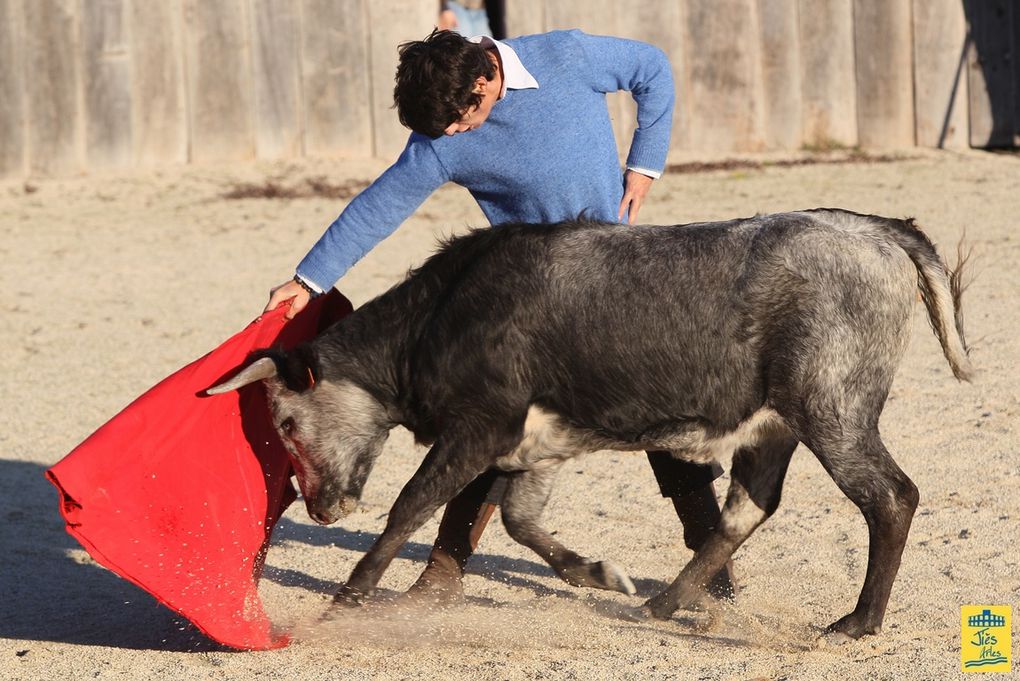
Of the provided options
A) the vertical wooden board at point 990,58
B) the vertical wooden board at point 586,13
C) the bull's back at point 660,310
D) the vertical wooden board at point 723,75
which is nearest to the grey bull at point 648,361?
the bull's back at point 660,310

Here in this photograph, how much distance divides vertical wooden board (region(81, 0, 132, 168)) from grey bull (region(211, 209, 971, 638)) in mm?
7686

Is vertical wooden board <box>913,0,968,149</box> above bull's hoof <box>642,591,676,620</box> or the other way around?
above

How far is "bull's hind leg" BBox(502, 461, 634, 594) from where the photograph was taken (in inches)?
202

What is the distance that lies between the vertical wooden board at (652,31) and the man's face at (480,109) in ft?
25.6

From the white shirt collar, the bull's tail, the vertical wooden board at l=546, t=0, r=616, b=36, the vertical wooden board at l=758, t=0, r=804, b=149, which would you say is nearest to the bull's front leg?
the white shirt collar

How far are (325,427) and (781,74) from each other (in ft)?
27.8

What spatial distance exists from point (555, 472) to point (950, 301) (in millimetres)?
1405

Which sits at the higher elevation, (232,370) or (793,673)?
(232,370)

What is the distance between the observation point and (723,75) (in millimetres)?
12586

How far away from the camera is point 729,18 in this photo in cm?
1250

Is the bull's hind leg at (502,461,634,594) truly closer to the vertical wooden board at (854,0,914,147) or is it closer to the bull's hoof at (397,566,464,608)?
the bull's hoof at (397,566,464,608)

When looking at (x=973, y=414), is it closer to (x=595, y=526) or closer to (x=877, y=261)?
(x=595, y=526)

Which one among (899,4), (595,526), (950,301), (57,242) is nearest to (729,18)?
(899,4)

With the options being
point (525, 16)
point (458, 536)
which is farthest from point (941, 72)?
point (458, 536)
